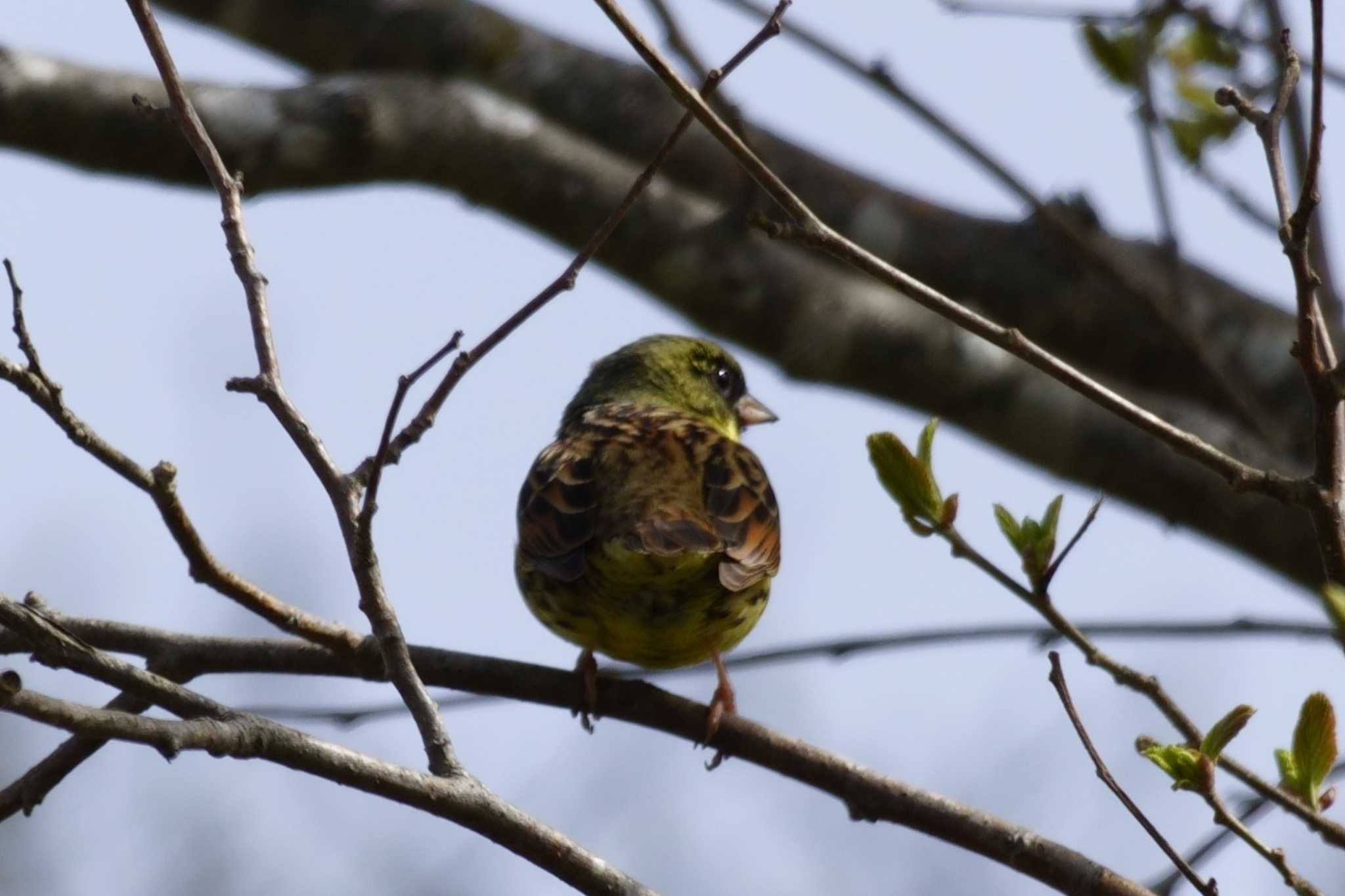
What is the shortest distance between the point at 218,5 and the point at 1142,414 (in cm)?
492

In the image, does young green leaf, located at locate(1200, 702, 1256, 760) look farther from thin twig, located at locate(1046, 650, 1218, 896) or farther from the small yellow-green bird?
the small yellow-green bird

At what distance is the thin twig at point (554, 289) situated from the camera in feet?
8.85

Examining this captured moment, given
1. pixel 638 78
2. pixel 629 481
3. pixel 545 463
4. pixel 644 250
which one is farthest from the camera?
pixel 638 78

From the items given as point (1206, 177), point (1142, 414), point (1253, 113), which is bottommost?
point (1142, 414)

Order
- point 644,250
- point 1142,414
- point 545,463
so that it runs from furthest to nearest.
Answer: point 644,250 < point 545,463 < point 1142,414

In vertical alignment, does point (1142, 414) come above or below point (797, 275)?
below

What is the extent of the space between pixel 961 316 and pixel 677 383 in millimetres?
4295

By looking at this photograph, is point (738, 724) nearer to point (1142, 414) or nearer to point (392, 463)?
point (392, 463)

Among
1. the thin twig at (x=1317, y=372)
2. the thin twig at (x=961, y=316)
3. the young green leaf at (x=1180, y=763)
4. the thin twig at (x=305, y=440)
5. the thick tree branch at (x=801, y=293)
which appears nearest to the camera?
the thin twig at (x=1317, y=372)

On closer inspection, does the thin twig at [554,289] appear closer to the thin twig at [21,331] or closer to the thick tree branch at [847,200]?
the thin twig at [21,331]

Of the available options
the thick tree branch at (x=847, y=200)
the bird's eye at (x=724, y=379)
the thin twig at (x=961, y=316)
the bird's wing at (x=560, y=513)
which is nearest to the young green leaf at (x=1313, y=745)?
the thin twig at (x=961, y=316)

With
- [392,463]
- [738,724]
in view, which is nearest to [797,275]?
[738,724]

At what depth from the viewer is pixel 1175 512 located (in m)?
6.30

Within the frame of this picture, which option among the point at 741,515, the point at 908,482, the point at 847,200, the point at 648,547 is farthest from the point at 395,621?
the point at 847,200
